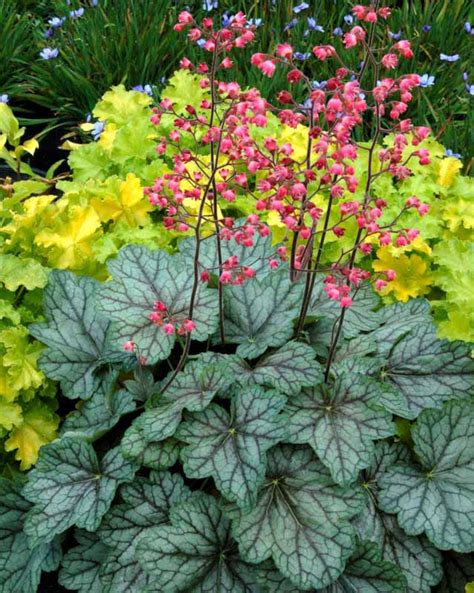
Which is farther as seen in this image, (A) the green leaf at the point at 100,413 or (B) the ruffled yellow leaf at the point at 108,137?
(B) the ruffled yellow leaf at the point at 108,137

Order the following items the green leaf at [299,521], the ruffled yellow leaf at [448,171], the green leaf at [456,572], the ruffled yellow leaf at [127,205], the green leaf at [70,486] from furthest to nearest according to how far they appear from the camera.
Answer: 1. the ruffled yellow leaf at [448,171]
2. the ruffled yellow leaf at [127,205]
3. the green leaf at [456,572]
4. the green leaf at [70,486]
5. the green leaf at [299,521]

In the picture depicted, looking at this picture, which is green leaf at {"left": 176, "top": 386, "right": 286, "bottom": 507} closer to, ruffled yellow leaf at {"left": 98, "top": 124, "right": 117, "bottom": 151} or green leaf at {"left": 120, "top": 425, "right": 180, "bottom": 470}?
green leaf at {"left": 120, "top": 425, "right": 180, "bottom": 470}

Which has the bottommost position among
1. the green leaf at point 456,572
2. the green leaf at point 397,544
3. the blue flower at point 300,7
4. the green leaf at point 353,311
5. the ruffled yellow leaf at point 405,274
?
the green leaf at point 456,572

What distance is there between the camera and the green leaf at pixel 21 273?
2221 millimetres

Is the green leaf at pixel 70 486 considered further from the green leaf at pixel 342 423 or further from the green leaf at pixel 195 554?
the green leaf at pixel 342 423

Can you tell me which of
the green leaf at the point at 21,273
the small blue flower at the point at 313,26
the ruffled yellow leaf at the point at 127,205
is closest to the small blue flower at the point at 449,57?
the small blue flower at the point at 313,26

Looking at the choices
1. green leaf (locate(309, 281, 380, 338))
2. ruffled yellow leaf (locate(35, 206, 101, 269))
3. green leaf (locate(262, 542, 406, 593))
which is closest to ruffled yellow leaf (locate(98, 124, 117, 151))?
ruffled yellow leaf (locate(35, 206, 101, 269))

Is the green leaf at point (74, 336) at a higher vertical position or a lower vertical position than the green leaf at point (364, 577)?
higher

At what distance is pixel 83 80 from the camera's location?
11.8ft

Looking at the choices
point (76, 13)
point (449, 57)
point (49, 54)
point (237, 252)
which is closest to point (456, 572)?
point (237, 252)

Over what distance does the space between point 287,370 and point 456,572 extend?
0.67 m

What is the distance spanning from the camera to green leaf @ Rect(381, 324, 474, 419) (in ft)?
6.68

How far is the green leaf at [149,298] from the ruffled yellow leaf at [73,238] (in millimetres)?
298

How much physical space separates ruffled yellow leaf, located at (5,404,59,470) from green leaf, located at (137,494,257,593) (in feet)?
1.77
